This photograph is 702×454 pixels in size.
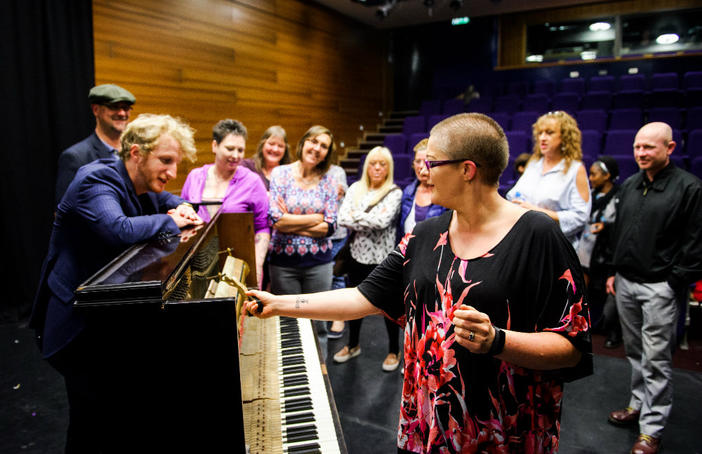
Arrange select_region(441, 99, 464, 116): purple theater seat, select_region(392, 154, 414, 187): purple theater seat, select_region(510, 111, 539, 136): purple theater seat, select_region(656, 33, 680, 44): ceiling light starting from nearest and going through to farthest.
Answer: select_region(392, 154, 414, 187): purple theater seat
select_region(510, 111, 539, 136): purple theater seat
select_region(441, 99, 464, 116): purple theater seat
select_region(656, 33, 680, 44): ceiling light

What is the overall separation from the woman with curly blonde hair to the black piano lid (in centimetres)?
195

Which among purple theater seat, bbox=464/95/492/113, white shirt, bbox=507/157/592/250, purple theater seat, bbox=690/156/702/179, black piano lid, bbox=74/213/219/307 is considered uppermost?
purple theater seat, bbox=464/95/492/113

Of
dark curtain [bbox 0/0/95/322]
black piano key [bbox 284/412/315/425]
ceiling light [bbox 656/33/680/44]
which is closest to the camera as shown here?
black piano key [bbox 284/412/315/425]

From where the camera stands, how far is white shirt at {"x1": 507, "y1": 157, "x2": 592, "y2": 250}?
260 cm

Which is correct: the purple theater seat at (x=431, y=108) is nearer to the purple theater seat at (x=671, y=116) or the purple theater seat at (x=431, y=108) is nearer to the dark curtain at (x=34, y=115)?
the purple theater seat at (x=671, y=116)

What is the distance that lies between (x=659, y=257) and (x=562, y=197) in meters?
0.57

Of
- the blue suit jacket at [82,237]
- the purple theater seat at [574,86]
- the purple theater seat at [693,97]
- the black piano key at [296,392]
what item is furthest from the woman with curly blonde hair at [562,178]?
the purple theater seat at [574,86]

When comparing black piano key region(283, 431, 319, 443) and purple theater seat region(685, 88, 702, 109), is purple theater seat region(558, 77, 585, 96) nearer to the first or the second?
purple theater seat region(685, 88, 702, 109)

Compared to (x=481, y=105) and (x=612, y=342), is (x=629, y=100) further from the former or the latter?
(x=612, y=342)

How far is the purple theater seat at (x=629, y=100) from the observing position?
24.6 feet

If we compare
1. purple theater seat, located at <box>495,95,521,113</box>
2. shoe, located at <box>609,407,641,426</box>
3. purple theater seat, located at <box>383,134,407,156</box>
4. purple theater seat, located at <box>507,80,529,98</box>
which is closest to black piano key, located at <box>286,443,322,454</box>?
shoe, located at <box>609,407,641,426</box>

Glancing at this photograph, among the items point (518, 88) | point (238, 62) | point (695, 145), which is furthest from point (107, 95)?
point (518, 88)

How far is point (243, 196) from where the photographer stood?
2555mm

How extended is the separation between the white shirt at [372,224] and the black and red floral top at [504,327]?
1814 mm
